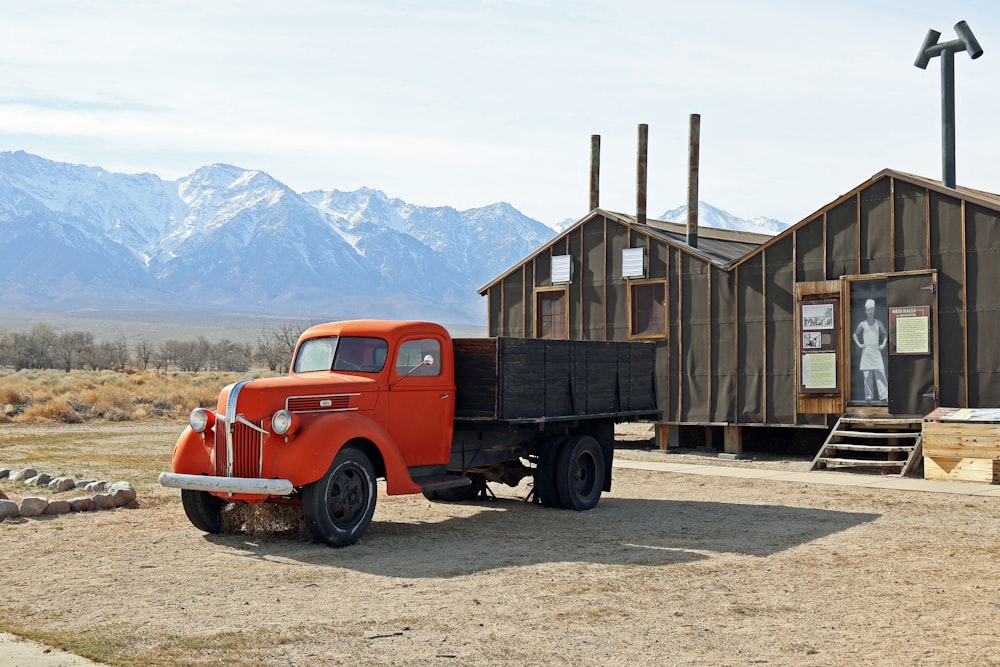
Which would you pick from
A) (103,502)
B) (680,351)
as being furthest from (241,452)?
(680,351)

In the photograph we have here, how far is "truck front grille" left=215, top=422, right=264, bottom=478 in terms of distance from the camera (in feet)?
37.9

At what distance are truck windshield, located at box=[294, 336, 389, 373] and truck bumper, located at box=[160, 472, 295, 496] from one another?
1.87 meters

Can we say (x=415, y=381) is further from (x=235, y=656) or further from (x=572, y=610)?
(x=235, y=656)

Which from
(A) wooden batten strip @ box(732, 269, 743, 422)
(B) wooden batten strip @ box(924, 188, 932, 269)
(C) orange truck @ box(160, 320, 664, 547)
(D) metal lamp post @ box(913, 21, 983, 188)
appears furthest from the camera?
(A) wooden batten strip @ box(732, 269, 743, 422)

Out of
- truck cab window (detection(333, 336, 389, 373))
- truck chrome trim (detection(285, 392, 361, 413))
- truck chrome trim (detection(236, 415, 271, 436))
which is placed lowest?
truck chrome trim (detection(236, 415, 271, 436))

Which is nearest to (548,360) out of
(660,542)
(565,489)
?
(565,489)

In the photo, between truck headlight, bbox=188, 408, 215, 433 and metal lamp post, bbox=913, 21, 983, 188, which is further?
metal lamp post, bbox=913, 21, 983, 188

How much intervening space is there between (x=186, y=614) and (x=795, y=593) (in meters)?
4.84

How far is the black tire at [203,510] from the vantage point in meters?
12.2

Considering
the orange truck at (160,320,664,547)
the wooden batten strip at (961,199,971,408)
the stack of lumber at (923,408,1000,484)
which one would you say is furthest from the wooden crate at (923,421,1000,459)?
the orange truck at (160,320,664,547)

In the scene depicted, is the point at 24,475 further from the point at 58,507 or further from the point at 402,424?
the point at 402,424

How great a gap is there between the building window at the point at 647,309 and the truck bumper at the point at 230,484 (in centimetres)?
1367

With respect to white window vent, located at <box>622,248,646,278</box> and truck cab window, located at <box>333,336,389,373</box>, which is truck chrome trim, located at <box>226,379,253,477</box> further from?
white window vent, located at <box>622,248,646,278</box>

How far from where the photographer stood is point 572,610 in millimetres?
8711
